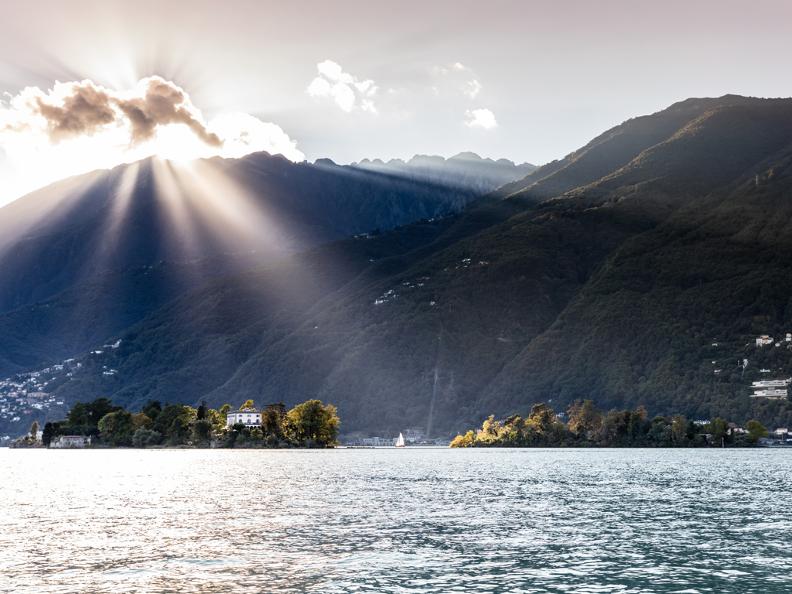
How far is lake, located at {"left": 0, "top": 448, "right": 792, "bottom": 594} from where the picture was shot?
4459cm

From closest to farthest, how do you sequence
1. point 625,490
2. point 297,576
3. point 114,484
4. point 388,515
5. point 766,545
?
point 297,576
point 766,545
point 388,515
point 625,490
point 114,484

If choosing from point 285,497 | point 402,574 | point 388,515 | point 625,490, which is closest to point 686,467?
point 625,490

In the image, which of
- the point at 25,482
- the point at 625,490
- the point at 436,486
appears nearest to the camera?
the point at 625,490

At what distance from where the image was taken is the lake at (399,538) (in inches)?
1756

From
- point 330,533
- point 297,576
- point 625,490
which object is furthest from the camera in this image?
point 625,490

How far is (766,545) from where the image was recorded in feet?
186

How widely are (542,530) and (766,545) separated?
15.1 m

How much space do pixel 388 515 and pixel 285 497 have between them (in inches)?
939

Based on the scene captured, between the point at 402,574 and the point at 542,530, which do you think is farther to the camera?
the point at 542,530

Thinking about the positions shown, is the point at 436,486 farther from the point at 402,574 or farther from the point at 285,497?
the point at 402,574

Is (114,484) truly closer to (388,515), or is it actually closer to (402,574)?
(388,515)

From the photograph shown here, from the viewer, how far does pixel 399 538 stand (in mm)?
59406

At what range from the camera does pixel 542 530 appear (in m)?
64.4

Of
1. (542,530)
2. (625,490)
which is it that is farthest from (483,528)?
(625,490)
